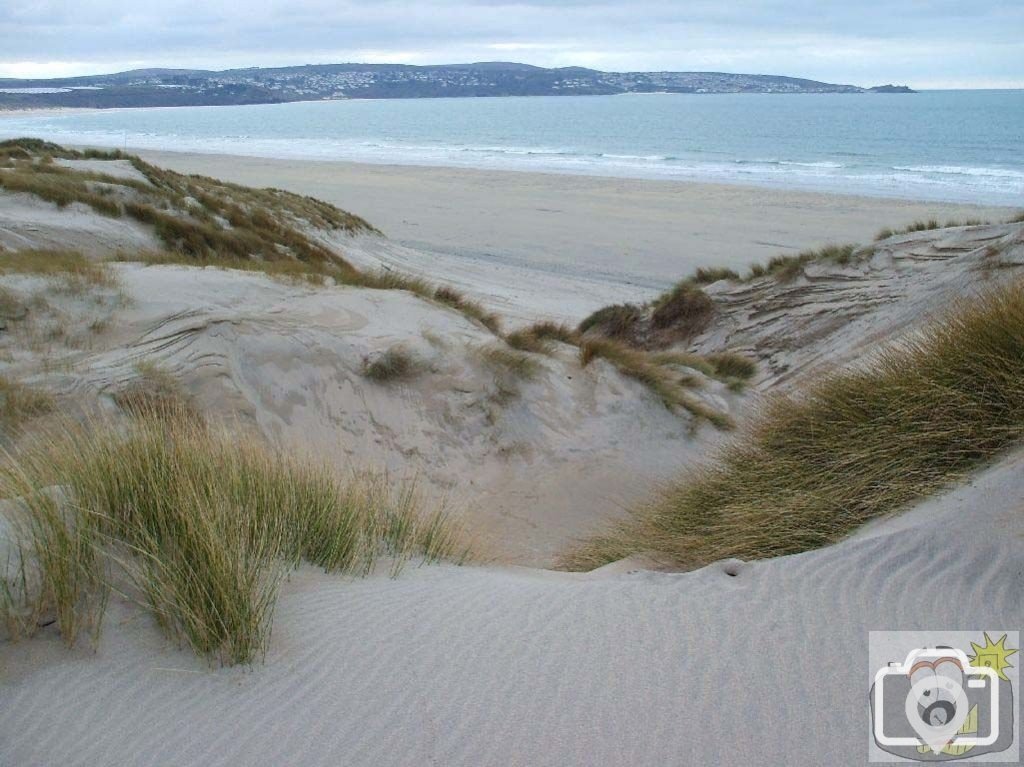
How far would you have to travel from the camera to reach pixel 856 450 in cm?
466

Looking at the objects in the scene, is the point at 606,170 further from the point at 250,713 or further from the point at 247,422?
the point at 250,713

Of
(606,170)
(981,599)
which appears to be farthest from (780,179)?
(981,599)

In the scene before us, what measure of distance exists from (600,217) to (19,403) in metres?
24.1

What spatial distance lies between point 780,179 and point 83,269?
123ft

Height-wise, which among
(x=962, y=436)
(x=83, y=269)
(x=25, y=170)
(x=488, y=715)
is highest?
(x=25, y=170)

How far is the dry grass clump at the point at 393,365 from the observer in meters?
7.68

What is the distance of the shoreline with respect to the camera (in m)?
21.7

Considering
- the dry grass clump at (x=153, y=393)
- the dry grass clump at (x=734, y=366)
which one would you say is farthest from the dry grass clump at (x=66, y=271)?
the dry grass clump at (x=734, y=366)

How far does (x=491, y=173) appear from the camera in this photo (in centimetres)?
4366

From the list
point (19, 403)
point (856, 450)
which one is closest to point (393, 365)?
point (19, 403)

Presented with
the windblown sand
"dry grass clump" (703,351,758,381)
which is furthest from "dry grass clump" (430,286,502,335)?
the windblown sand

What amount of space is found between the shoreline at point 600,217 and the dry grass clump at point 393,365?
10816 millimetres

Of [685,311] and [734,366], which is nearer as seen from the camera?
[734,366]

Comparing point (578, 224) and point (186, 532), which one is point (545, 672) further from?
point (578, 224)
